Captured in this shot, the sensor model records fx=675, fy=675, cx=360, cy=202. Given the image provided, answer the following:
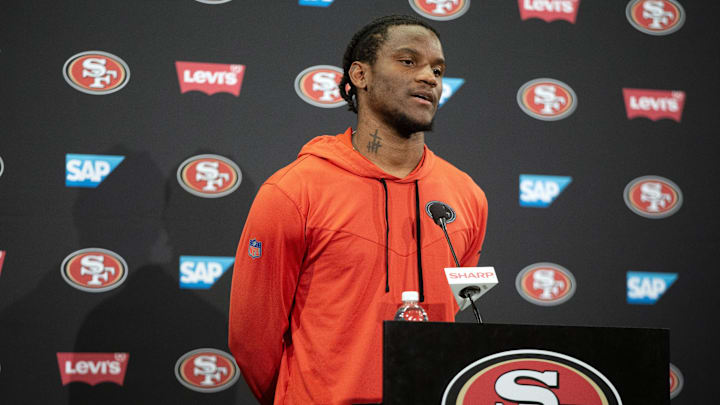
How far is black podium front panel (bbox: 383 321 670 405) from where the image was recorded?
1.13 meters

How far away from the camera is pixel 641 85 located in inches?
114

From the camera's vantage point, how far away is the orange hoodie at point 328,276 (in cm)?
163

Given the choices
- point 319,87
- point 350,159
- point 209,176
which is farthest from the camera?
point 319,87

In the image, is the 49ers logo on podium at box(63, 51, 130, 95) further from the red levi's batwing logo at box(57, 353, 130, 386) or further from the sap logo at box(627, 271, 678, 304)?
the sap logo at box(627, 271, 678, 304)

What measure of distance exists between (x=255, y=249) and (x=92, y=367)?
1145mm

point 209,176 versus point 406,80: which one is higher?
point 406,80

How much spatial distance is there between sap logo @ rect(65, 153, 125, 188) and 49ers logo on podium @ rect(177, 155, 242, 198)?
0.27 m

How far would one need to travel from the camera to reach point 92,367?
2.46m

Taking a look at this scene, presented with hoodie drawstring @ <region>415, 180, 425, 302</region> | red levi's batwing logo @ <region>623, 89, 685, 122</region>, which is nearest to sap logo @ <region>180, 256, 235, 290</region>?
hoodie drawstring @ <region>415, 180, 425, 302</region>

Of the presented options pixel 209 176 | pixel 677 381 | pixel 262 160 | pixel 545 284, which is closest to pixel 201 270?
pixel 209 176

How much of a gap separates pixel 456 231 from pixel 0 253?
1695mm

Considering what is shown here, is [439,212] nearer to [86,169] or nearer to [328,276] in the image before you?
[328,276]

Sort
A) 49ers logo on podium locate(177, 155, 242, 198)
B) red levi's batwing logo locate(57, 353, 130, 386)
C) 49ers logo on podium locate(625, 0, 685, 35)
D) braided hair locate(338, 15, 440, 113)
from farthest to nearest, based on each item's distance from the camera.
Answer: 49ers logo on podium locate(625, 0, 685, 35) → 49ers logo on podium locate(177, 155, 242, 198) → red levi's batwing logo locate(57, 353, 130, 386) → braided hair locate(338, 15, 440, 113)

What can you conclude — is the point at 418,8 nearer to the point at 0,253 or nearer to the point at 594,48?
the point at 594,48
